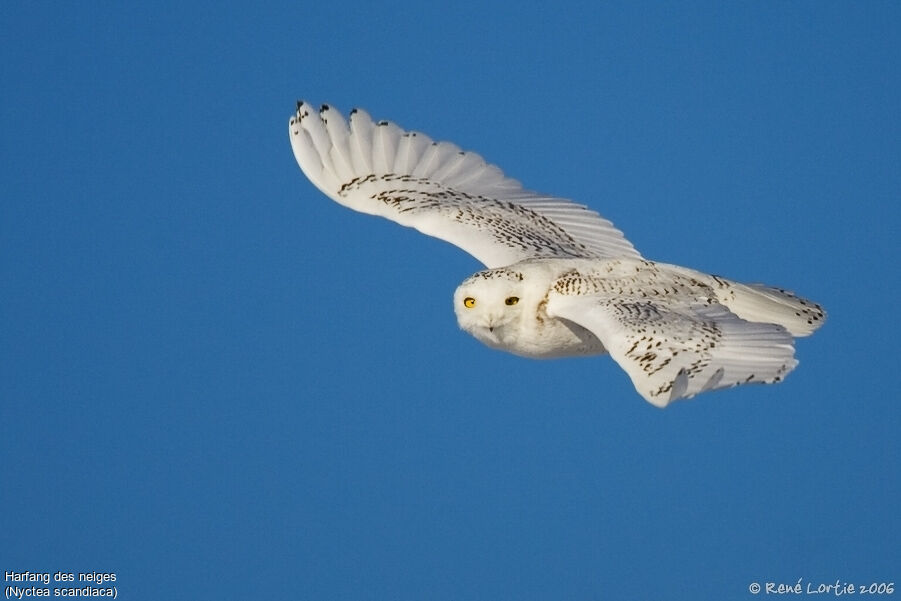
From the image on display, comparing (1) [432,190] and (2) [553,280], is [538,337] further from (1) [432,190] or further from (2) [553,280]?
(1) [432,190]

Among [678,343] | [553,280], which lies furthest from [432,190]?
[678,343]

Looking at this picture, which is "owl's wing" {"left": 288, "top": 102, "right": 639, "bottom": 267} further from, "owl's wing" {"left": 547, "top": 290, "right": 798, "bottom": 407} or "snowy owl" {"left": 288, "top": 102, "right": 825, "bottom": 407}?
"owl's wing" {"left": 547, "top": 290, "right": 798, "bottom": 407}

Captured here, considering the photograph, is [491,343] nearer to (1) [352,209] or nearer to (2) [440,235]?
(2) [440,235]

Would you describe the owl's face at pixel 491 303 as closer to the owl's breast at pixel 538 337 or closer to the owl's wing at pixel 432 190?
the owl's breast at pixel 538 337

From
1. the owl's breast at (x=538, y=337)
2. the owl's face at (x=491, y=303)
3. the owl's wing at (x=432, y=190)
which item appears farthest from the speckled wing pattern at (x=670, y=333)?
the owl's wing at (x=432, y=190)

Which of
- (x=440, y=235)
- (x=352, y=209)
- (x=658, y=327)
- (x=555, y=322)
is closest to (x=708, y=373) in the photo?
(x=658, y=327)

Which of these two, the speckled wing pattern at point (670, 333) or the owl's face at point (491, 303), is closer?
the speckled wing pattern at point (670, 333)

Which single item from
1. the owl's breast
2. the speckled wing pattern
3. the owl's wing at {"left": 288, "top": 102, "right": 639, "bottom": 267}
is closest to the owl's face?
the owl's breast
